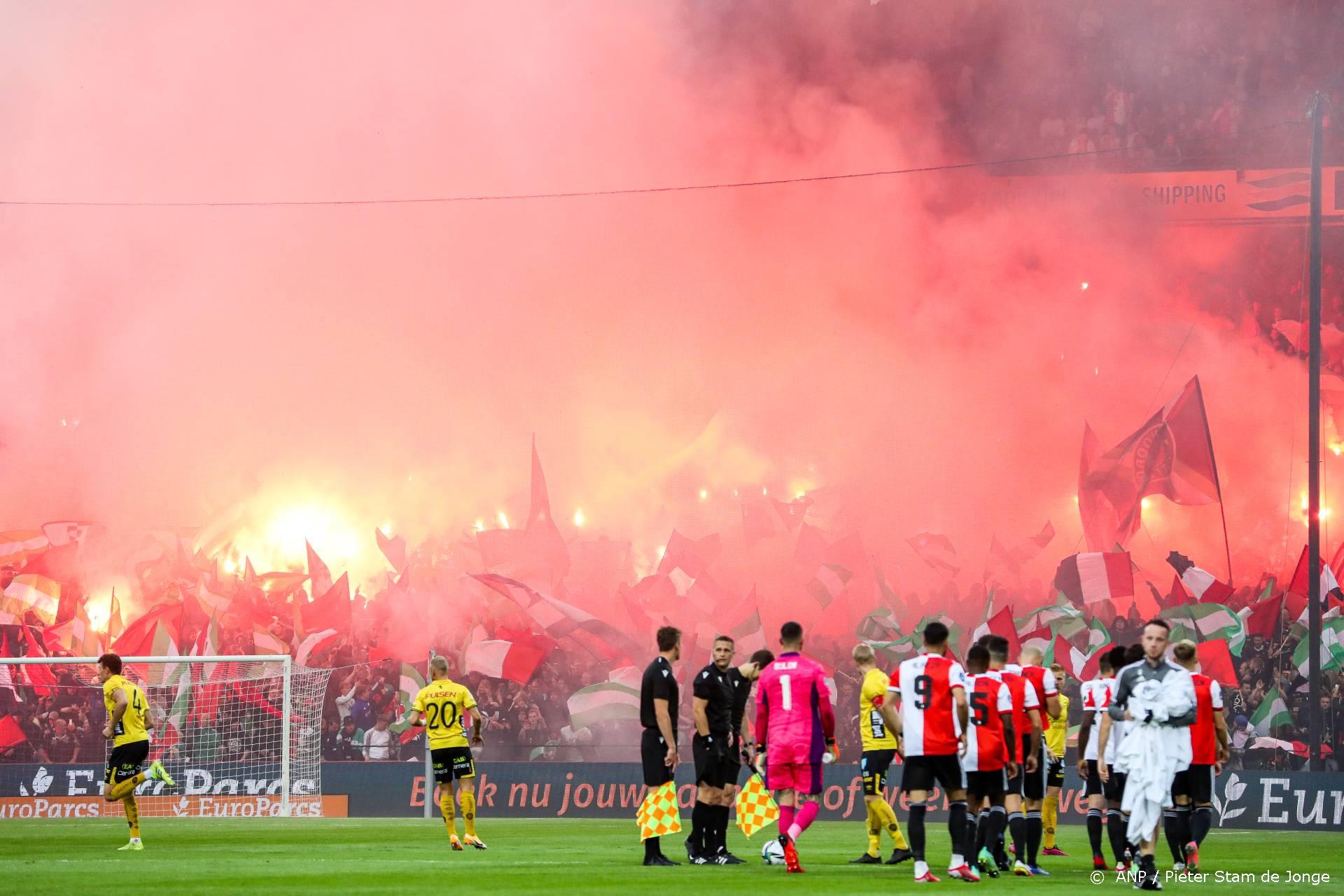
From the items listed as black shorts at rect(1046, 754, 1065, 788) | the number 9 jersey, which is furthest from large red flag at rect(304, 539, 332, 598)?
black shorts at rect(1046, 754, 1065, 788)

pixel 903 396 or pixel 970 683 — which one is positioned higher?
pixel 903 396

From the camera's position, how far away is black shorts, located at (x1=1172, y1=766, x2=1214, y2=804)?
37.7 feet

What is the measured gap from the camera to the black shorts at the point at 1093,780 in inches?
560

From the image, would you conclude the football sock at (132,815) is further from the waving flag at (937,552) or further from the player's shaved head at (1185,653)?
the waving flag at (937,552)

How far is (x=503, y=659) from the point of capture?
112 ft

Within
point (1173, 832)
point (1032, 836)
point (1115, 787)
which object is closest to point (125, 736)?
point (1032, 836)

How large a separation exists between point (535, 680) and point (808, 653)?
7045mm

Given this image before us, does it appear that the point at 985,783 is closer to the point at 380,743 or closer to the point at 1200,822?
the point at 1200,822

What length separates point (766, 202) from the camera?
45031 mm

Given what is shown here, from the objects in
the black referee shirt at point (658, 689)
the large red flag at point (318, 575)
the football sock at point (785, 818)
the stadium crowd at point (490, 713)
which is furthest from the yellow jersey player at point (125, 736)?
the large red flag at point (318, 575)

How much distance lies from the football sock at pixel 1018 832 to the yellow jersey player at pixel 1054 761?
6.25 ft

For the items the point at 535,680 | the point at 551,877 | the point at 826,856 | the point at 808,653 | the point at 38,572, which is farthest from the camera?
the point at 38,572

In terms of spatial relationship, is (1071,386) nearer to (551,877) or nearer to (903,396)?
(903,396)

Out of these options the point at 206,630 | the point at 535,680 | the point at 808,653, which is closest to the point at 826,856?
the point at 535,680
